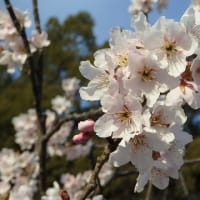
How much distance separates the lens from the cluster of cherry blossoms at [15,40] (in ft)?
10.0

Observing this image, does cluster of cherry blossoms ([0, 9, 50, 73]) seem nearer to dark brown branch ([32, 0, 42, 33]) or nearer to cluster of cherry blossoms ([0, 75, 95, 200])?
dark brown branch ([32, 0, 42, 33])

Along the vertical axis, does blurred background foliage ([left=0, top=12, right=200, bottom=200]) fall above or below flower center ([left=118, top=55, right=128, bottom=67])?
below

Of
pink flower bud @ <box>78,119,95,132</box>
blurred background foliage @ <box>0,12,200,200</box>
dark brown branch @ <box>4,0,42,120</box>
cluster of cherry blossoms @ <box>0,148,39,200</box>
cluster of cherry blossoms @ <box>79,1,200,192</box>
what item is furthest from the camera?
blurred background foliage @ <box>0,12,200,200</box>

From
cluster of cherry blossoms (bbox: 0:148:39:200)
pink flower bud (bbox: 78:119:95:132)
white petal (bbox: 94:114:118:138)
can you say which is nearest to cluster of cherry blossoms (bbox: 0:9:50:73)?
cluster of cherry blossoms (bbox: 0:148:39:200)

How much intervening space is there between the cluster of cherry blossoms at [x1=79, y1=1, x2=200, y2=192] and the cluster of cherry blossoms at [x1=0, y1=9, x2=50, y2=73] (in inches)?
71.2

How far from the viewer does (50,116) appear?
4.73m

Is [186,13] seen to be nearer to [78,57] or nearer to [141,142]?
[141,142]

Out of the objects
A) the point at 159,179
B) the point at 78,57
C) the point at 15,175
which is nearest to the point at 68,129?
the point at 15,175

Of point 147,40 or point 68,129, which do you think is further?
point 68,129

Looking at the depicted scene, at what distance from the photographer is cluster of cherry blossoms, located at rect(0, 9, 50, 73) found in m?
3.06

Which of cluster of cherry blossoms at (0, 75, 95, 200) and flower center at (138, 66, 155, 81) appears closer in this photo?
flower center at (138, 66, 155, 81)

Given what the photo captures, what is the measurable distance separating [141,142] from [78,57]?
1588 cm

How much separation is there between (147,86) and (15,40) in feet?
6.41

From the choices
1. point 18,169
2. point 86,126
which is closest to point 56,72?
point 18,169
